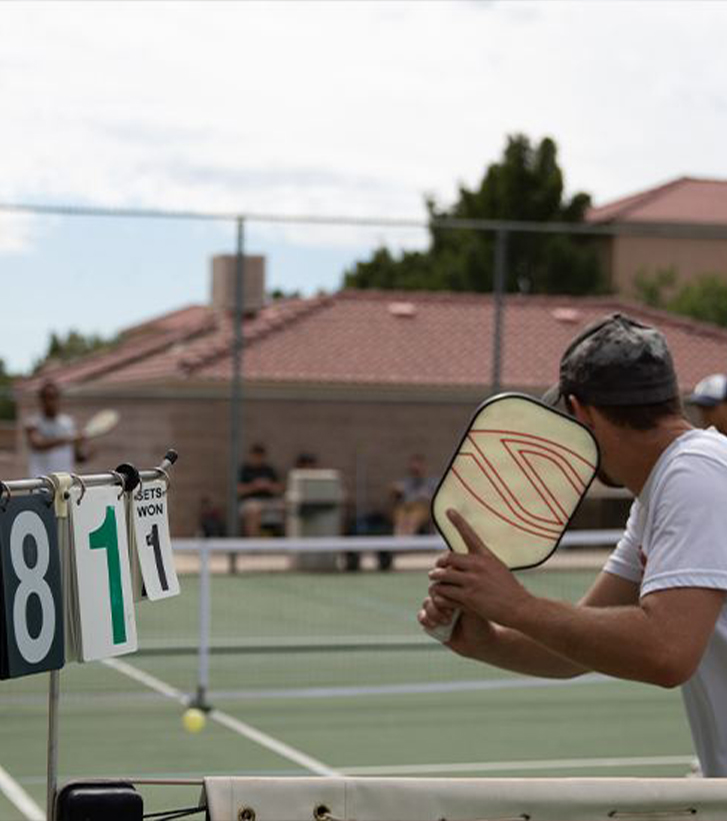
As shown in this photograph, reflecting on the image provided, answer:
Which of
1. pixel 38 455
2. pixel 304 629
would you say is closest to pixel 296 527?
pixel 304 629

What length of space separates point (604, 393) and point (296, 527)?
16.1 m

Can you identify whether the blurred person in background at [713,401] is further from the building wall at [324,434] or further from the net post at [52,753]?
the building wall at [324,434]

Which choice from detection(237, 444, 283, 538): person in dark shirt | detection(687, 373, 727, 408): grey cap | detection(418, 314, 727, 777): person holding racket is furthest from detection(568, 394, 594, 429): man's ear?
detection(237, 444, 283, 538): person in dark shirt

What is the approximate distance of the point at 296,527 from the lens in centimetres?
1914

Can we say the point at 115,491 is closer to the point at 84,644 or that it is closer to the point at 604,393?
the point at 84,644

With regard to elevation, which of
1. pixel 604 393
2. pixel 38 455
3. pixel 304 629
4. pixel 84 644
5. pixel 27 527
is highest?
pixel 604 393

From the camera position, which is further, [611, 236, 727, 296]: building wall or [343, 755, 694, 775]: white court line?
[611, 236, 727, 296]: building wall

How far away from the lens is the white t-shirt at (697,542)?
3.02 m

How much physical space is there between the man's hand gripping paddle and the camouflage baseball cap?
0.40 feet

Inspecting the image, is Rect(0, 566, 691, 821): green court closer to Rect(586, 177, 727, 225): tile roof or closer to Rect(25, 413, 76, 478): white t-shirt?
Rect(25, 413, 76, 478): white t-shirt

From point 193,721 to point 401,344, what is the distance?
58.1 ft

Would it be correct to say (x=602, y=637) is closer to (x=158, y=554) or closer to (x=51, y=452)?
(x=158, y=554)

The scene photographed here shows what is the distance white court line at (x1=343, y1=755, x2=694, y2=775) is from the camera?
815cm

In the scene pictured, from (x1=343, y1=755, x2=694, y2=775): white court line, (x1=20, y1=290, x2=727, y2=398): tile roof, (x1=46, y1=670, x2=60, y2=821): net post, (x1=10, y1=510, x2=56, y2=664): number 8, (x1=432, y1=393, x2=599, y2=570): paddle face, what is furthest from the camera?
(x1=20, y1=290, x2=727, y2=398): tile roof
